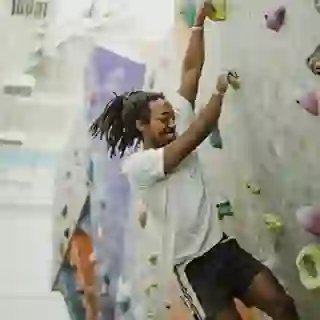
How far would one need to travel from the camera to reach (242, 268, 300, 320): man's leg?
100 cm

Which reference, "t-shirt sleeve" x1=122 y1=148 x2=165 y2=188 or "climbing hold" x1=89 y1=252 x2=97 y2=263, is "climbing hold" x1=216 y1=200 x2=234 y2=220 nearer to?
"t-shirt sleeve" x1=122 y1=148 x2=165 y2=188

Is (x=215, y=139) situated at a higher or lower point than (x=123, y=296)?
higher

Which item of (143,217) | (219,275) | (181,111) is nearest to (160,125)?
(181,111)

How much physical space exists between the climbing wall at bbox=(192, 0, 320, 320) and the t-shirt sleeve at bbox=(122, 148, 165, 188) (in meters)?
0.08

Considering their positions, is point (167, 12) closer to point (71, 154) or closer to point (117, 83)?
point (117, 83)

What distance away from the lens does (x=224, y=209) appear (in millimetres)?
1018

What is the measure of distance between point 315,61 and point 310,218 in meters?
0.26

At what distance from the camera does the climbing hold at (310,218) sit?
101 cm

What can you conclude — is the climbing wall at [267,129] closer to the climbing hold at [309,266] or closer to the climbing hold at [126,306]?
the climbing hold at [309,266]

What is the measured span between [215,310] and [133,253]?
16cm

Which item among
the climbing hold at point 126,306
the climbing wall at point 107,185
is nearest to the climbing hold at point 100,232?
the climbing wall at point 107,185

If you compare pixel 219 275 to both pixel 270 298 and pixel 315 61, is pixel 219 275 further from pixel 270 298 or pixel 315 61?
pixel 315 61

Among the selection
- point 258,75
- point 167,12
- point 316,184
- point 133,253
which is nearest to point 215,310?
point 133,253

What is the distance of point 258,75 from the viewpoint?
1.03 m
